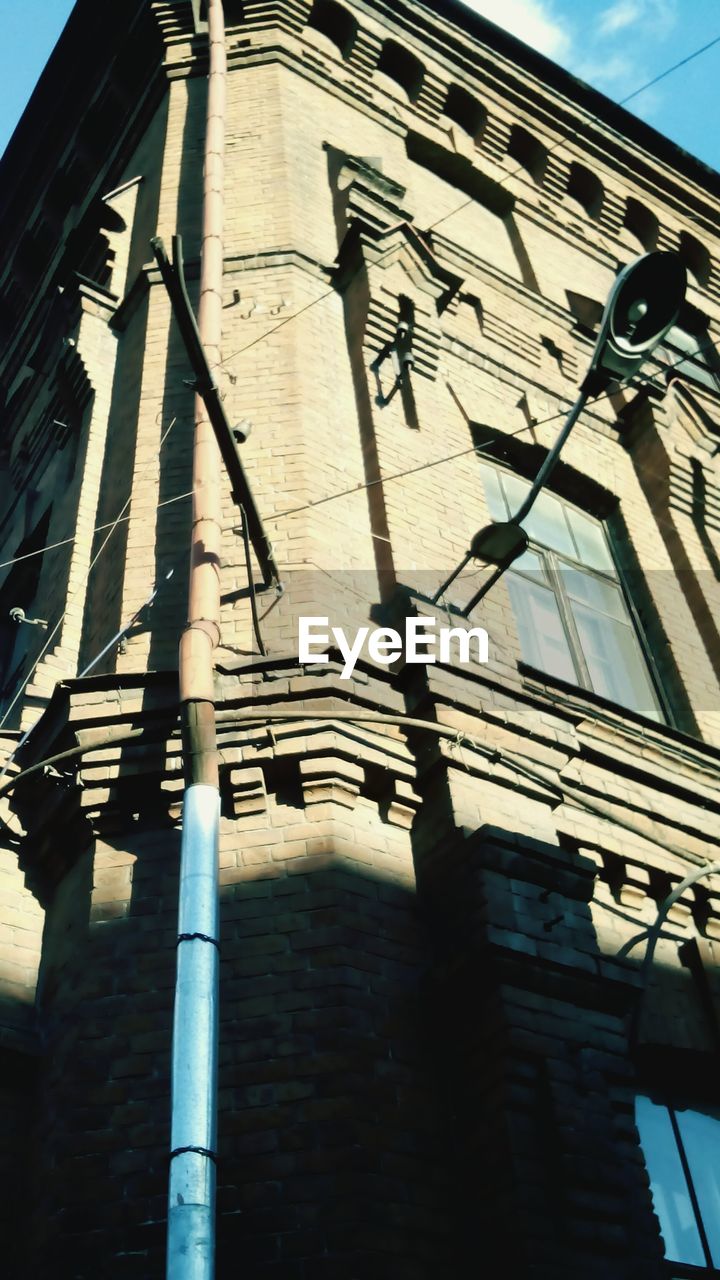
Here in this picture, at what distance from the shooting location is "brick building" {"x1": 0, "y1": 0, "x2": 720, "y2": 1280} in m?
4.49

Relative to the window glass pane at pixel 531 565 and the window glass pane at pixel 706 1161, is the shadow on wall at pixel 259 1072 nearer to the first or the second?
the window glass pane at pixel 706 1161

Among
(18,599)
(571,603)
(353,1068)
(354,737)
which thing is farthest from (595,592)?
(353,1068)

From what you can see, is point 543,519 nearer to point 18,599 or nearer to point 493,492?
point 493,492

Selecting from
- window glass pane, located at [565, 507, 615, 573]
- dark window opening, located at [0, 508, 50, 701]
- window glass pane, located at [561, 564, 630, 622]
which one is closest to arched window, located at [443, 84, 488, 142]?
window glass pane, located at [565, 507, 615, 573]

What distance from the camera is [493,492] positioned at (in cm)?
843

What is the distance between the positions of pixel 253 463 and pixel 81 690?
179 centimetres

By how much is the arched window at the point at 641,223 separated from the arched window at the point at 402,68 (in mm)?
2700

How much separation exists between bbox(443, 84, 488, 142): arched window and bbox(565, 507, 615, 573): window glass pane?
481 centimetres

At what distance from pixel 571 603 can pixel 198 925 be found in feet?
15.8

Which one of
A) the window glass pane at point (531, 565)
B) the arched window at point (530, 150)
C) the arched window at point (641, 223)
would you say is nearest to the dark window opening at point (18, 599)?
the window glass pane at point (531, 565)

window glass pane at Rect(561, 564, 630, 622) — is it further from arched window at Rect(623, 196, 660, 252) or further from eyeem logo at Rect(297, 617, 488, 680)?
arched window at Rect(623, 196, 660, 252)

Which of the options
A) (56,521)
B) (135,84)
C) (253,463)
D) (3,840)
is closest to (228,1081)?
(3,840)

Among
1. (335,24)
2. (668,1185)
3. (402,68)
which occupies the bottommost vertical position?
(668,1185)

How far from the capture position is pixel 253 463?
6.77m
